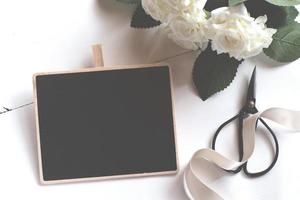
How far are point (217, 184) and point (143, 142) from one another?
12 cm

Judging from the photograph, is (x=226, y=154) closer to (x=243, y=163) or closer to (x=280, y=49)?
(x=243, y=163)

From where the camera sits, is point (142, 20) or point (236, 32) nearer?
point (236, 32)

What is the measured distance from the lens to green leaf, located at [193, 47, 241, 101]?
767 millimetres

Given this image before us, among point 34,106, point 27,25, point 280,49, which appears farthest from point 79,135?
point 280,49

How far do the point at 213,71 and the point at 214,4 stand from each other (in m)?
0.10

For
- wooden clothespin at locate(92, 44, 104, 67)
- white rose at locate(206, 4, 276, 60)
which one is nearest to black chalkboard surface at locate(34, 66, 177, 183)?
wooden clothespin at locate(92, 44, 104, 67)

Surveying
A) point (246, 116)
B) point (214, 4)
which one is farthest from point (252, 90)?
point (214, 4)

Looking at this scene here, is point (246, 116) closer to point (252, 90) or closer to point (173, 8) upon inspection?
point (252, 90)

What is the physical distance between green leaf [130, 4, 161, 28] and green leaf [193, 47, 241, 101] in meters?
0.09

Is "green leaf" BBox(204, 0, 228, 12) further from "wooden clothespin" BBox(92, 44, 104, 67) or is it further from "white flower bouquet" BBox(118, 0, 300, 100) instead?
"wooden clothespin" BBox(92, 44, 104, 67)

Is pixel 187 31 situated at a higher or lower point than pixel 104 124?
higher

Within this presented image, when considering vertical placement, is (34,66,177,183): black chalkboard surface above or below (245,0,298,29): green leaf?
below

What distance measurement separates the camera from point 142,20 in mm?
789

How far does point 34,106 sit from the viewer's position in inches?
30.1
